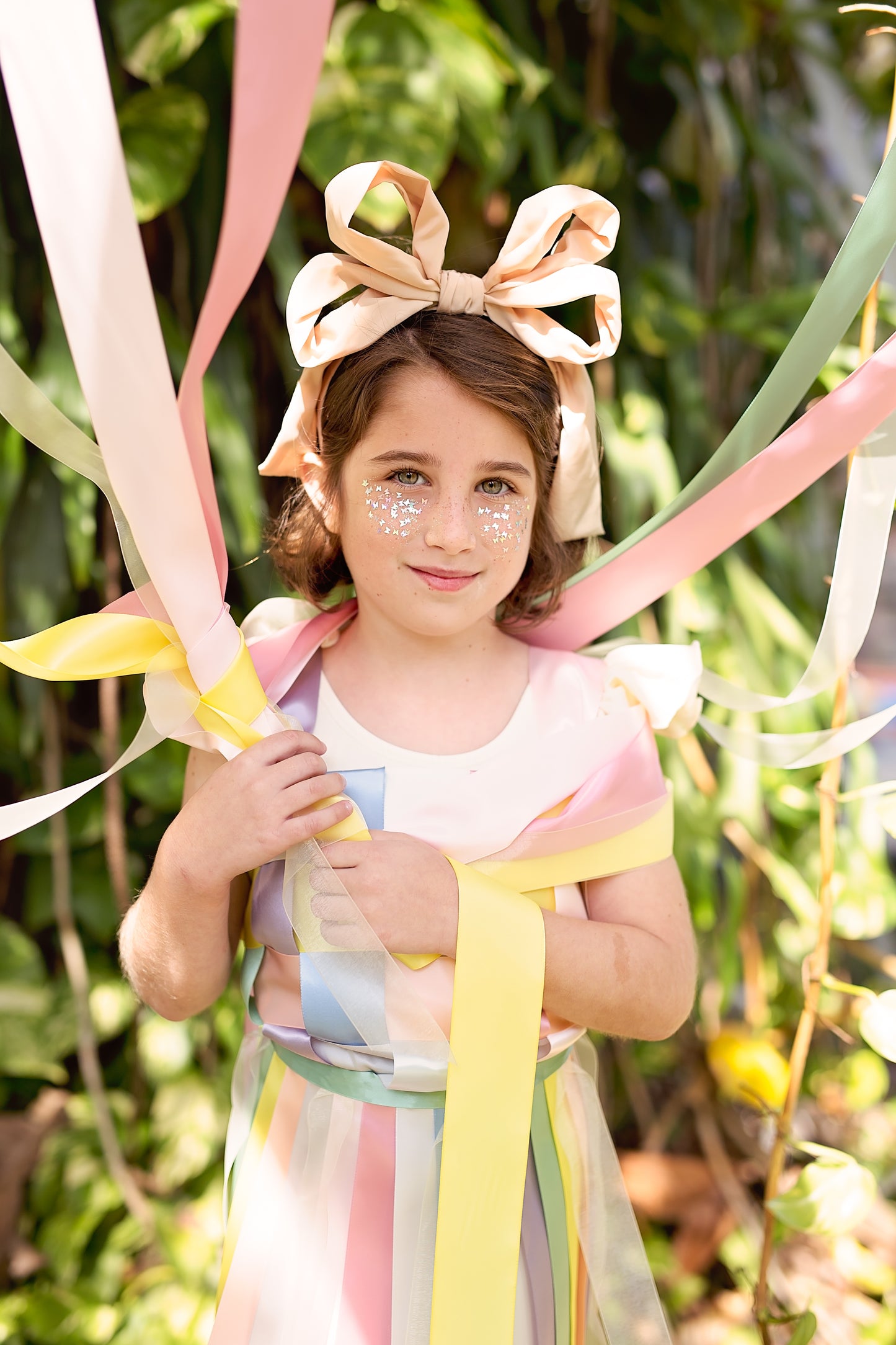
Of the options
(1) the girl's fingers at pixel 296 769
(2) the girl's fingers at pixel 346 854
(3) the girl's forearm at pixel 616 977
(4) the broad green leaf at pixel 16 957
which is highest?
(1) the girl's fingers at pixel 296 769

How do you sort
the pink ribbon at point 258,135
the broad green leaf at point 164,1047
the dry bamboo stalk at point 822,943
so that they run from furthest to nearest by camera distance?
1. the broad green leaf at point 164,1047
2. the dry bamboo stalk at point 822,943
3. the pink ribbon at point 258,135

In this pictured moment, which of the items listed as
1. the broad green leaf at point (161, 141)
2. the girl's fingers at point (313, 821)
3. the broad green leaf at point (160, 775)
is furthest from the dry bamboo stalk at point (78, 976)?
the girl's fingers at point (313, 821)

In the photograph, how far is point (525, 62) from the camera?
1.39 m

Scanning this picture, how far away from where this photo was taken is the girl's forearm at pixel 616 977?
67cm

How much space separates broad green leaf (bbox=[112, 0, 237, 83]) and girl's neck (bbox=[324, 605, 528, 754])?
0.80 metres

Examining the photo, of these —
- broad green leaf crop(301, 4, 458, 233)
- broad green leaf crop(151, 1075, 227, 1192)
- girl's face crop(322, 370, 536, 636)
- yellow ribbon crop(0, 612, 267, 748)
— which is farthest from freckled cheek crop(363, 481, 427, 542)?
broad green leaf crop(151, 1075, 227, 1192)

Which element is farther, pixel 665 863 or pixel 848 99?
pixel 848 99

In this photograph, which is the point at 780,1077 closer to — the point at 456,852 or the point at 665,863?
the point at 665,863

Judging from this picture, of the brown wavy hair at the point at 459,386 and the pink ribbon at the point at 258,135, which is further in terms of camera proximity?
the brown wavy hair at the point at 459,386

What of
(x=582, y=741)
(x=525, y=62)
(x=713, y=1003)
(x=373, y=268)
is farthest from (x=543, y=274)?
(x=713, y=1003)

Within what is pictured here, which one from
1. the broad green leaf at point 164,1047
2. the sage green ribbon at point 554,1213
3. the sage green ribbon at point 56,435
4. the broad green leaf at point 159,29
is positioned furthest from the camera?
the broad green leaf at point 164,1047

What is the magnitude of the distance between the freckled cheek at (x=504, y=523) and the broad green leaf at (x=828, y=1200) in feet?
1.68

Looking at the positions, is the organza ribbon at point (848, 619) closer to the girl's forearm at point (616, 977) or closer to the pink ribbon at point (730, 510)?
the pink ribbon at point (730, 510)

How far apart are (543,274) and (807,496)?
3.40ft
